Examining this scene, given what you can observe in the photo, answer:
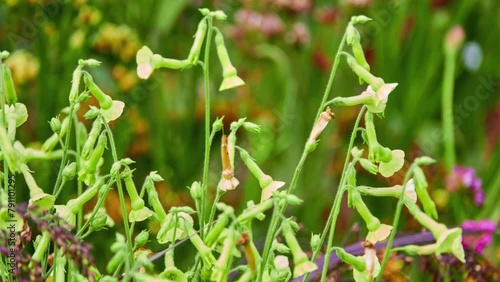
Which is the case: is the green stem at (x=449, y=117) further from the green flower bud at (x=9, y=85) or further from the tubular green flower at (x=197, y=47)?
the green flower bud at (x=9, y=85)

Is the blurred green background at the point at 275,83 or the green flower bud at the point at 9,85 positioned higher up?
the green flower bud at the point at 9,85

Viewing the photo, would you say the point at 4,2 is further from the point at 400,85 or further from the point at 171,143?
the point at 400,85

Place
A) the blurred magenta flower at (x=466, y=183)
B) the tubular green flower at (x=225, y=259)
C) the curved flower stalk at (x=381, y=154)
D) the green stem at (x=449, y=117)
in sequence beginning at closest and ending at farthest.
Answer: the tubular green flower at (x=225, y=259) < the curved flower stalk at (x=381, y=154) < the blurred magenta flower at (x=466, y=183) < the green stem at (x=449, y=117)

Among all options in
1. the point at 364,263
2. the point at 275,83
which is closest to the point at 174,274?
the point at 364,263

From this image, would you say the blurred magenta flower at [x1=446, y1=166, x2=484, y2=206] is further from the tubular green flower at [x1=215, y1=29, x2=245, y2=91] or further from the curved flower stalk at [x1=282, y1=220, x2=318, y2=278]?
the curved flower stalk at [x1=282, y1=220, x2=318, y2=278]

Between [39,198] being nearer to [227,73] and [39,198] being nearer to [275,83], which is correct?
[227,73]

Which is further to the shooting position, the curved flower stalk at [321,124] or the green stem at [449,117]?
the green stem at [449,117]

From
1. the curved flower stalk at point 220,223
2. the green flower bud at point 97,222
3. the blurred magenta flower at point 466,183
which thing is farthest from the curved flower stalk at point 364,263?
the blurred magenta flower at point 466,183

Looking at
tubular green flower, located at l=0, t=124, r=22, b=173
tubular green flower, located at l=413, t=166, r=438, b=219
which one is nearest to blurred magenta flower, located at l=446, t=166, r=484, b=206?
tubular green flower, located at l=413, t=166, r=438, b=219
